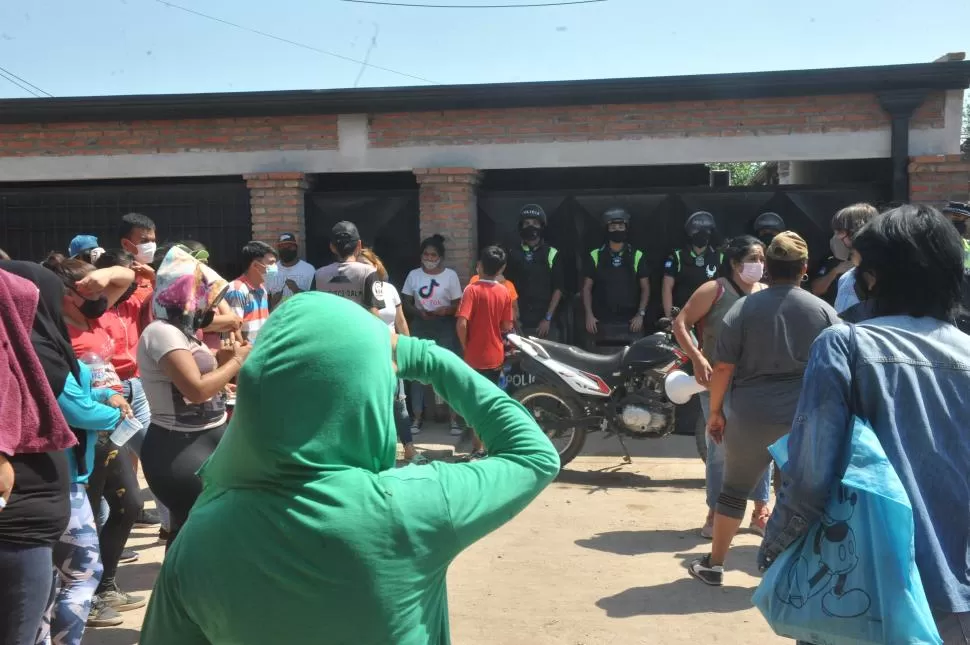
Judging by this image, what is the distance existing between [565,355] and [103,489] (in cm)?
421

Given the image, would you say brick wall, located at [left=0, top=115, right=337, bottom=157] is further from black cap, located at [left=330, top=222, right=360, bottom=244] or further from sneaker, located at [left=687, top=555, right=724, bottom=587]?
sneaker, located at [left=687, top=555, right=724, bottom=587]

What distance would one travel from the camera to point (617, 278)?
31.0 feet

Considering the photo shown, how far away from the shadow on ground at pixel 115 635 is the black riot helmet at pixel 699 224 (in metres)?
6.53

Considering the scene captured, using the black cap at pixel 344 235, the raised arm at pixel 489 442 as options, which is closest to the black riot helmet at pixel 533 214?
the black cap at pixel 344 235

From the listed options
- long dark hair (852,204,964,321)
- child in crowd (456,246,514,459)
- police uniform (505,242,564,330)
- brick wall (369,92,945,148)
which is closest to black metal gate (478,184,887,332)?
police uniform (505,242,564,330)

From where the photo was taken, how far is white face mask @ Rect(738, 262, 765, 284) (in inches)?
218

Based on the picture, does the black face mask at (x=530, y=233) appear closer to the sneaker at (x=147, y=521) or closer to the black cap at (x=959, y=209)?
the sneaker at (x=147, y=521)

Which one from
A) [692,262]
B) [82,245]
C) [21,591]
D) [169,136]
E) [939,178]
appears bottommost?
[21,591]

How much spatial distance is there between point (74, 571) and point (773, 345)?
337cm

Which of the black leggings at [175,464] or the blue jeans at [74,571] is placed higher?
the black leggings at [175,464]

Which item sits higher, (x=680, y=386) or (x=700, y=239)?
(x=700, y=239)

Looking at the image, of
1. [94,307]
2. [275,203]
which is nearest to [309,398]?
[94,307]

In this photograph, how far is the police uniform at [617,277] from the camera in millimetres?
9414

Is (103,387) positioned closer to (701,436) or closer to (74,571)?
(74,571)
